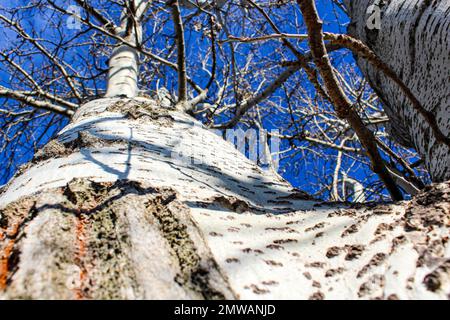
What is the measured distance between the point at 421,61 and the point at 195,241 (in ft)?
3.29

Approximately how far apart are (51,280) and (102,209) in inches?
9.8

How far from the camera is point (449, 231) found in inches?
24.0

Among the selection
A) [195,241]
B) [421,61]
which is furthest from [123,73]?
[195,241]

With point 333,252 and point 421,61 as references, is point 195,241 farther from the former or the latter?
point 421,61

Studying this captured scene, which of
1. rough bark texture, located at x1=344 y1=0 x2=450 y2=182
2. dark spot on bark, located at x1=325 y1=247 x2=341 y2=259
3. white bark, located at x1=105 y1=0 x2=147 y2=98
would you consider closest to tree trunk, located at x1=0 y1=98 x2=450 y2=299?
dark spot on bark, located at x1=325 y1=247 x2=341 y2=259

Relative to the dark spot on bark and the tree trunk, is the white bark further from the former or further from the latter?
the dark spot on bark

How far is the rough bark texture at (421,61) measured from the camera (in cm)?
110

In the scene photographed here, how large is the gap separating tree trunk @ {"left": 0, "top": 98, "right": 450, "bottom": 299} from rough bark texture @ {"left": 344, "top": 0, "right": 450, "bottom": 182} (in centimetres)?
42

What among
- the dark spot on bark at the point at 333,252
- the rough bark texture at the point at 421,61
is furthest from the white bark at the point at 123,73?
the dark spot on bark at the point at 333,252

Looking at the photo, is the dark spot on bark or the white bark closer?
the dark spot on bark

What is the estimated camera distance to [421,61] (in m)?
1.25

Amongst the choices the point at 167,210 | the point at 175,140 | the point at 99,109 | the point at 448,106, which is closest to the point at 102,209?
the point at 167,210

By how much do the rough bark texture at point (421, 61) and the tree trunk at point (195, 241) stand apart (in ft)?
1.37

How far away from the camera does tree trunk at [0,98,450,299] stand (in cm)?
53
